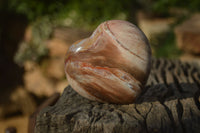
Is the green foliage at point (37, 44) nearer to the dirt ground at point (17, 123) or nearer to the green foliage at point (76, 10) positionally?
the green foliage at point (76, 10)

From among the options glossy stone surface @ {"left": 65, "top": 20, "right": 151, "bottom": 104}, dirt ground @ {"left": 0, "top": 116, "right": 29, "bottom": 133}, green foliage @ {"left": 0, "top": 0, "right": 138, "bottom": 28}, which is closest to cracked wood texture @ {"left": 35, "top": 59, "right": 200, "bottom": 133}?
glossy stone surface @ {"left": 65, "top": 20, "right": 151, "bottom": 104}

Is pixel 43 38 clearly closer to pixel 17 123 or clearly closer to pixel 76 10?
pixel 76 10

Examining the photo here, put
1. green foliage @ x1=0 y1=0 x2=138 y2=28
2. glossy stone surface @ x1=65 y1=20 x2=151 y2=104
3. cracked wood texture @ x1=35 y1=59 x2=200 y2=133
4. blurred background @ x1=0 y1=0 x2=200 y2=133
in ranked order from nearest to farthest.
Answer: cracked wood texture @ x1=35 y1=59 x2=200 y2=133 < glossy stone surface @ x1=65 y1=20 x2=151 y2=104 < blurred background @ x1=0 y1=0 x2=200 y2=133 < green foliage @ x1=0 y1=0 x2=138 y2=28

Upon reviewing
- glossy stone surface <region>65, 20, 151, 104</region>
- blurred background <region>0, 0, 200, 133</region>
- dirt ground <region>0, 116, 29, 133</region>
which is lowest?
dirt ground <region>0, 116, 29, 133</region>

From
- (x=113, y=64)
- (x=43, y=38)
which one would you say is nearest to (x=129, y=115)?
(x=113, y=64)

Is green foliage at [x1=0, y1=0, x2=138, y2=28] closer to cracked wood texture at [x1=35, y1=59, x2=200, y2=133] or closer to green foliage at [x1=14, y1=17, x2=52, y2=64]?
green foliage at [x1=14, y1=17, x2=52, y2=64]

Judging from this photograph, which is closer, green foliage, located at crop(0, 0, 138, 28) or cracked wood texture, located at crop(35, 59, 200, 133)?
cracked wood texture, located at crop(35, 59, 200, 133)

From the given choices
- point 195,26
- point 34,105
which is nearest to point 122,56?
point 195,26
